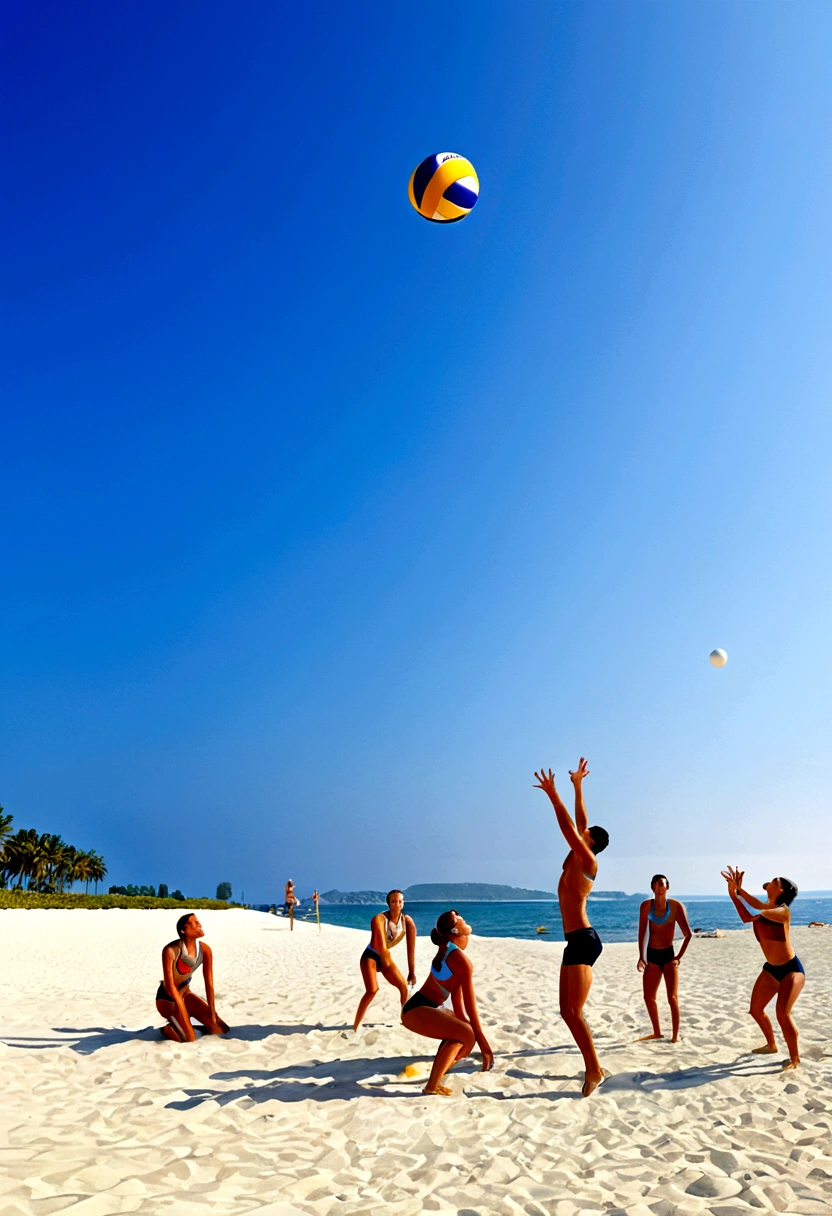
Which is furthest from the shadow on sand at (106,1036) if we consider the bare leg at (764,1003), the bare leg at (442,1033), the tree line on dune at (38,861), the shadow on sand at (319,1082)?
the tree line on dune at (38,861)

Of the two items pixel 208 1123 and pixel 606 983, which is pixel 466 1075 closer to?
pixel 208 1123

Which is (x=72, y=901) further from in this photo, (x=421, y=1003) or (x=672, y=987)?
(x=421, y=1003)

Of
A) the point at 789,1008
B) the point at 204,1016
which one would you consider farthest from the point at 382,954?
the point at 789,1008

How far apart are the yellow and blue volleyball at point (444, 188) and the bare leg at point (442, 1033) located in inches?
359

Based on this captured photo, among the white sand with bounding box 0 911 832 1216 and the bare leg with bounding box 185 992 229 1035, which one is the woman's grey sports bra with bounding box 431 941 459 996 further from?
the bare leg with bounding box 185 992 229 1035

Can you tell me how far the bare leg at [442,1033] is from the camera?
217 inches

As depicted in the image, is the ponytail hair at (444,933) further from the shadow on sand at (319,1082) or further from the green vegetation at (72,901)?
the green vegetation at (72,901)

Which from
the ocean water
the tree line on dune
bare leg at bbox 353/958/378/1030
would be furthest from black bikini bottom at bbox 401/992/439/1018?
→ the tree line on dune

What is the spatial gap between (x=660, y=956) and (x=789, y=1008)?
1.47 metres

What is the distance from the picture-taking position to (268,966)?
1423cm

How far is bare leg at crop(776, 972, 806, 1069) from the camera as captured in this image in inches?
238

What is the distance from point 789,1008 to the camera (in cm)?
597

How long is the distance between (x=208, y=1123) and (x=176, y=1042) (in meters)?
2.45

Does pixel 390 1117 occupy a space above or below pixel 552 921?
above
